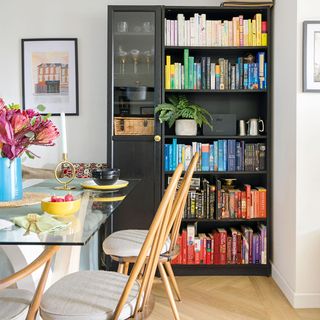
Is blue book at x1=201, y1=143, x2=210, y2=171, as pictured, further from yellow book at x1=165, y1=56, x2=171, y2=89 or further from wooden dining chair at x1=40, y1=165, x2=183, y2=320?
wooden dining chair at x1=40, y1=165, x2=183, y2=320

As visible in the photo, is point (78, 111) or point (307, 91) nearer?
point (307, 91)

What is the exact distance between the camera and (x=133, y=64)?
3.28m

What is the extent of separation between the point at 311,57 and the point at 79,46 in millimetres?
1883

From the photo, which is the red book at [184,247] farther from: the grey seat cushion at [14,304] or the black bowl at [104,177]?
the grey seat cushion at [14,304]

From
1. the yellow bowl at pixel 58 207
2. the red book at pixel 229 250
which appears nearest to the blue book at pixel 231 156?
the red book at pixel 229 250

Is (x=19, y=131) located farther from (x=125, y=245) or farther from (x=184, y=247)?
(x=184, y=247)

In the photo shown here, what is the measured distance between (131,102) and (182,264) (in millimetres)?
1296

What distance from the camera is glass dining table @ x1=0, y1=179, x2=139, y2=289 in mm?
1227

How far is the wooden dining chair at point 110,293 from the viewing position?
4.30 ft

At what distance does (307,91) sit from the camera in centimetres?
262

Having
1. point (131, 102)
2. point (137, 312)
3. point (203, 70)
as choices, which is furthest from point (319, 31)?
point (137, 312)

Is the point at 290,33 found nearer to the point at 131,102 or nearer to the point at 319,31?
the point at 319,31

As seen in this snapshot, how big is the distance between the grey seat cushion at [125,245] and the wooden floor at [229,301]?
0.57 meters

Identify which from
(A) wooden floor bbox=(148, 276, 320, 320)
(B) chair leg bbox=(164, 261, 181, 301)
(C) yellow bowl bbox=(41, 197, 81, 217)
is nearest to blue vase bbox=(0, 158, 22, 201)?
(C) yellow bowl bbox=(41, 197, 81, 217)
